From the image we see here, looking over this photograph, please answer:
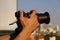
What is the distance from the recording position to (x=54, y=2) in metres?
1.58

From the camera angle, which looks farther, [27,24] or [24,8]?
[24,8]

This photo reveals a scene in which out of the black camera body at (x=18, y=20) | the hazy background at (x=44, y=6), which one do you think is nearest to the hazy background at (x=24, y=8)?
the hazy background at (x=44, y=6)

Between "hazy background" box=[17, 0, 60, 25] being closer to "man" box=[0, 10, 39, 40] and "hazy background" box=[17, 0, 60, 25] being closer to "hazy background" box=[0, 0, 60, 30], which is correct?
"hazy background" box=[0, 0, 60, 30]

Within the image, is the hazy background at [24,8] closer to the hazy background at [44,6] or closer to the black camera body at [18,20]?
the hazy background at [44,6]

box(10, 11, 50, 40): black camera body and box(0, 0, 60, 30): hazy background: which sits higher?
box(10, 11, 50, 40): black camera body

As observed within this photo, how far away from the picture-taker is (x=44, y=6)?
5.13 feet

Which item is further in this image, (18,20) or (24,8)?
(24,8)

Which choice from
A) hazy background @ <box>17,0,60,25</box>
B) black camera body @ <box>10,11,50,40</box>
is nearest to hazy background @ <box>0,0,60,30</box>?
hazy background @ <box>17,0,60,25</box>

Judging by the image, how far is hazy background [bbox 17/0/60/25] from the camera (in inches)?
61.0

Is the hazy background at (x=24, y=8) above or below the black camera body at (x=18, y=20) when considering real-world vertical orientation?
below

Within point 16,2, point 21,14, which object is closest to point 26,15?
point 21,14

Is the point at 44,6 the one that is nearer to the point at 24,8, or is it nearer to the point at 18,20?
the point at 24,8

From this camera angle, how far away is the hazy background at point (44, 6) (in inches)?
61.0

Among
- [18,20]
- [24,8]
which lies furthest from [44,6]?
[18,20]
